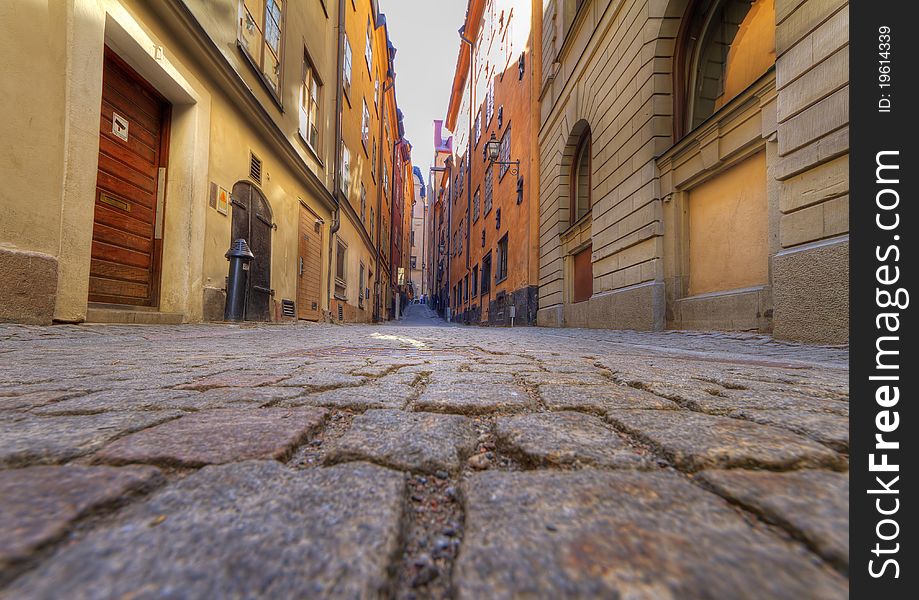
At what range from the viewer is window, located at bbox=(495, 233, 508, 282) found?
15.2 m

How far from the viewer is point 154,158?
5.07 m

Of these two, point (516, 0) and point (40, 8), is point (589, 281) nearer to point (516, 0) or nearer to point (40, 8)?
point (40, 8)

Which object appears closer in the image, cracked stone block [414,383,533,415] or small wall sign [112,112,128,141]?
cracked stone block [414,383,533,415]

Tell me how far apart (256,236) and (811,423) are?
716 centimetres

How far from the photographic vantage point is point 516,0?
12.8 metres

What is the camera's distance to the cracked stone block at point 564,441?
0.76m

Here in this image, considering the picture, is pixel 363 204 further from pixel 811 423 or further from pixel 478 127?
pixel 811 423

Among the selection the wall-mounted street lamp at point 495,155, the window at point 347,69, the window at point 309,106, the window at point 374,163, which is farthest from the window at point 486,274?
the window at point 309,106

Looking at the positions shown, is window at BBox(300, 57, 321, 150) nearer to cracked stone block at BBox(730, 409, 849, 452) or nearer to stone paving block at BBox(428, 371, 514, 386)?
stone paving block at BBox(428, 371, 514, 386)

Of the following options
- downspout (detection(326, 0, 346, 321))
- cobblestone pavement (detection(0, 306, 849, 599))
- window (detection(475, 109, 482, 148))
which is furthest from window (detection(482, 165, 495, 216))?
cobblestone pavement (detection(0, 306, 849, 599))

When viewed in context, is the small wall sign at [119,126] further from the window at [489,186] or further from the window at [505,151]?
the window at [489,186]

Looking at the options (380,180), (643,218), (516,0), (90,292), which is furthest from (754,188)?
(380,180)

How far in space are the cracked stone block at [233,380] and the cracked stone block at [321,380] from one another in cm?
7

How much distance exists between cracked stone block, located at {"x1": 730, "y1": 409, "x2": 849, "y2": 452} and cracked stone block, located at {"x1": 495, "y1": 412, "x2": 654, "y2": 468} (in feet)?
1.36
